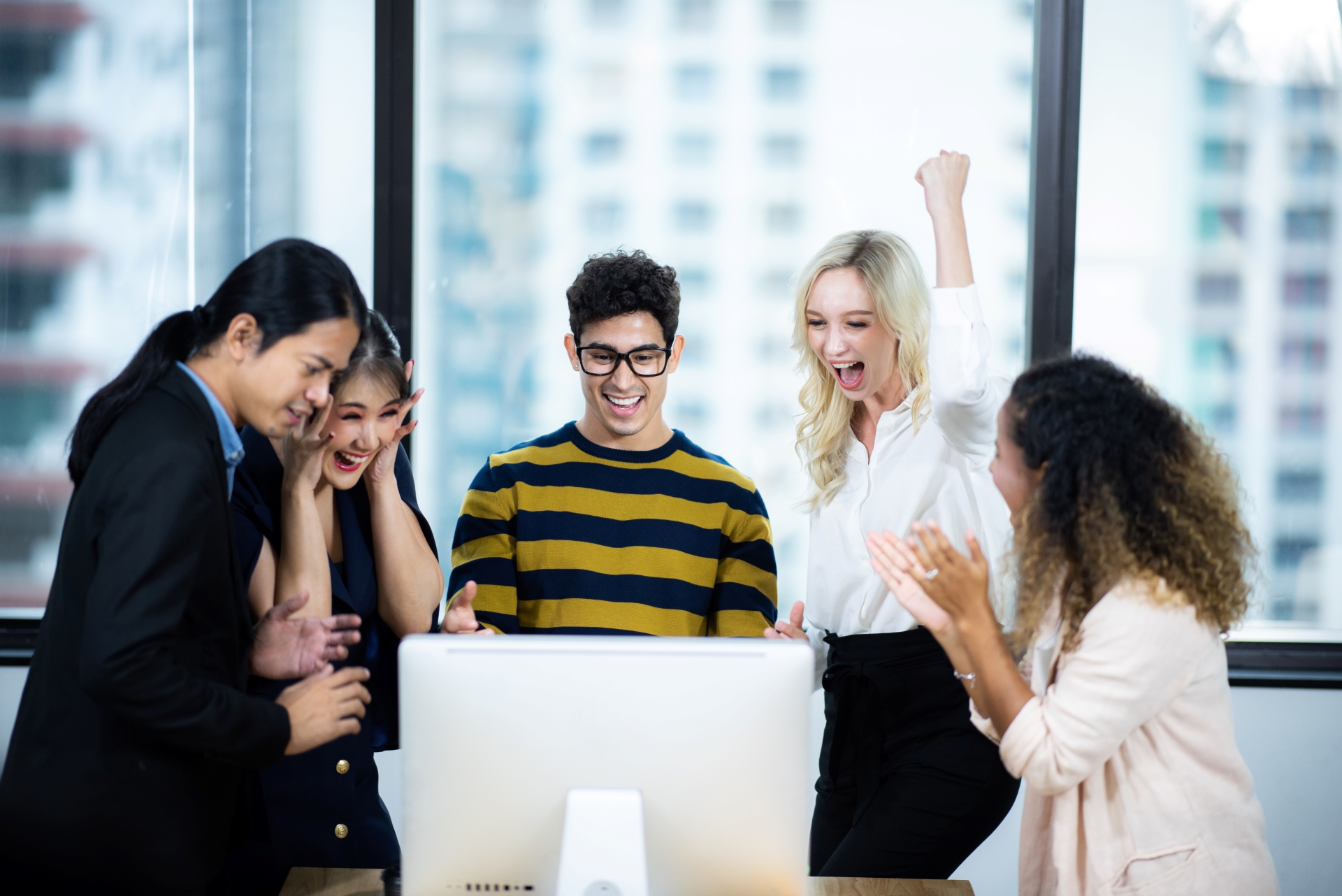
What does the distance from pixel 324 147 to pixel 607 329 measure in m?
1.29

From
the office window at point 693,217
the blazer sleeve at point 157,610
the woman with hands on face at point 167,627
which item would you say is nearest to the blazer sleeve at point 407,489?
the woman with hands on face at point 167,627

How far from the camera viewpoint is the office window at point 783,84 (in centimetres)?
277

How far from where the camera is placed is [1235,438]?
2793 mm

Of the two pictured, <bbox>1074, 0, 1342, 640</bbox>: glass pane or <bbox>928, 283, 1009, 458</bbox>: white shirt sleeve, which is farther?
<bbox>1074, 0, 1342, 640</bbox>: glass pane

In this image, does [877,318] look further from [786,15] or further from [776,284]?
[786,15]

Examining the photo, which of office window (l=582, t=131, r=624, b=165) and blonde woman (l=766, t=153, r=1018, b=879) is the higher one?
office window (l=582, t=131, r=624, b=165)

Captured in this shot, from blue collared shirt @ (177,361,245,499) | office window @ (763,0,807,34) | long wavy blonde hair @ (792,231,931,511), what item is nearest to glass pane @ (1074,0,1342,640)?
office window @ (763,0,807,34)

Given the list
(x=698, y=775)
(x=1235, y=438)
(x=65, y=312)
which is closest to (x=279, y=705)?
(x=698, y=775)

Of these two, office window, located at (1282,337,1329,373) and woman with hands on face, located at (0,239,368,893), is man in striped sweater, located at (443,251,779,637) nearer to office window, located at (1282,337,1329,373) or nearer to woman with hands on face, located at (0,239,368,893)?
woman with hands on face, located at (0,239,368,893)

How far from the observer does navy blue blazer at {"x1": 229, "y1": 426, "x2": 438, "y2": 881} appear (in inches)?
63.7

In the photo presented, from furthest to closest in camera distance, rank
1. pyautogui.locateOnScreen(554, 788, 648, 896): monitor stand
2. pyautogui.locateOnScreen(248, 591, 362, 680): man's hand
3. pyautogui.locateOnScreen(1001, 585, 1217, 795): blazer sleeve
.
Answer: pyautogui.locateOnScreen(248, 591, 362, 680): man's hand → pyautogui.locateOnScreen(1001, 585, 1217, 795): blazer sleeve → pyautogui.locateOnScreen(554, 788, 648, 896): monitor stand

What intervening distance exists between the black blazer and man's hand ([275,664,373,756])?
0.9 inches

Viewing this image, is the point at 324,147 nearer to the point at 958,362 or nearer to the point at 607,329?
the point at 607,329

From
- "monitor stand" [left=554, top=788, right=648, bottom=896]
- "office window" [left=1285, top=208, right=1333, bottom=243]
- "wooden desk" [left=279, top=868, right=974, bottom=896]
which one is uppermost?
"office window" [left=1285, top=208, right=1333, bottom=243]
